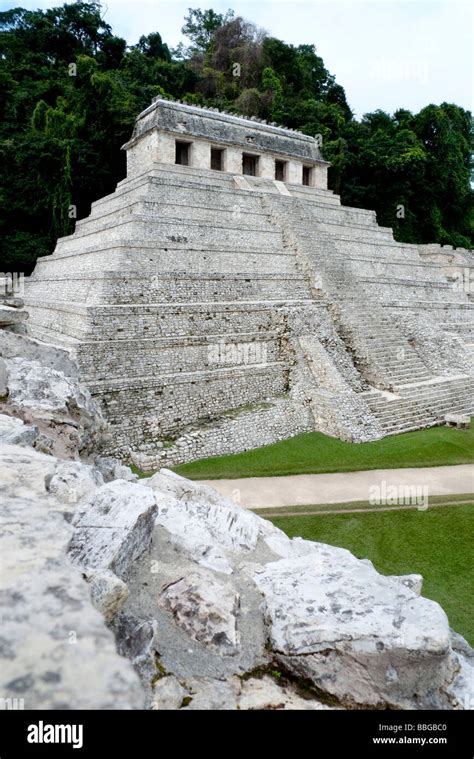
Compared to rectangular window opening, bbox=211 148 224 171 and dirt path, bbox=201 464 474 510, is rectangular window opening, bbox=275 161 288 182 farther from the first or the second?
dirt path, bbox=201 464 474 510

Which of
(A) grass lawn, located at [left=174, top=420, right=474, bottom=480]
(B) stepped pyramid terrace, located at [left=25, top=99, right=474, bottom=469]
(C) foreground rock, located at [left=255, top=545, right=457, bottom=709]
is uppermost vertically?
(B) stepped pyramid terrace, located at [left=25, top=99, right=474, bottom=469]

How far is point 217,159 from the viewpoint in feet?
72.8

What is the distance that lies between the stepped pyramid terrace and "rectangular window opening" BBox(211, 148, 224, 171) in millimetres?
56

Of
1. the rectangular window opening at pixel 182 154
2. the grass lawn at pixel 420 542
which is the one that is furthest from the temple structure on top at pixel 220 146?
the grass lawn at pixel 420 542

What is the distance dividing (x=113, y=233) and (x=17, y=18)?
3188 cm

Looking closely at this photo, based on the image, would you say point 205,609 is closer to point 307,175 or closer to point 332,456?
point 332,456

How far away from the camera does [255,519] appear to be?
5770 mm

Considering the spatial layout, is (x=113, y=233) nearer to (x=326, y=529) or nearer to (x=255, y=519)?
(x=326, y=529)

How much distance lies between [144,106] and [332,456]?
2463 centimetres

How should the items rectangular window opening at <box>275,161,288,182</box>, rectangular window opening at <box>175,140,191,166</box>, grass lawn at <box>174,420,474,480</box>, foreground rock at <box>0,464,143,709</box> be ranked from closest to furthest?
foreground rock at <box>0,464,143,709</box>
grass lawn at <box>174,420,474,480</box>
rectangular window opening at <box>175,140,191,166</box>
rectangular window opening at <box>275,161,288,182</box>

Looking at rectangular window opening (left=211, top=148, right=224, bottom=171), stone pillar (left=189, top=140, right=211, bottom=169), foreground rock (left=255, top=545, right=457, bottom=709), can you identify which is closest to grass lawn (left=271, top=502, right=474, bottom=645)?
foreground rock (left=255, top=545, right=457, bottom=709)

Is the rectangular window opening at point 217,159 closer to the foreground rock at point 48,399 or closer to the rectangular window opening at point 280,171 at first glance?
the rectangular window opening at point 280,171

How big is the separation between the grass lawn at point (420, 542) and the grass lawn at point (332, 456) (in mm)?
2232

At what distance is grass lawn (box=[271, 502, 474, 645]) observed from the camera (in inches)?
266
